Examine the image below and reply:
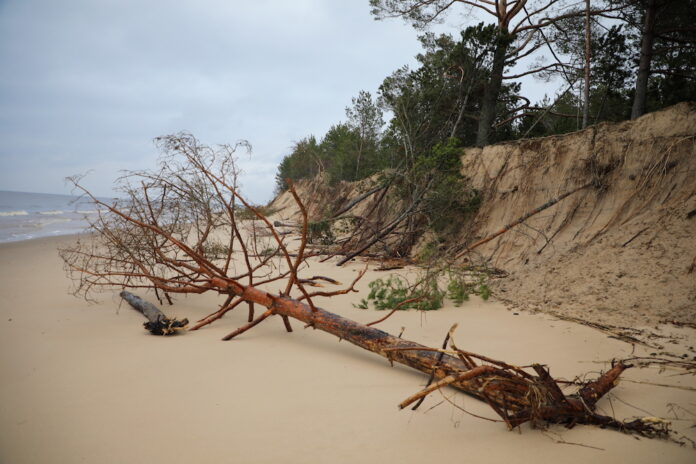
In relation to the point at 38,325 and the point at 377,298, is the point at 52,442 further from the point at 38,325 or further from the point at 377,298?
the point at 377,298

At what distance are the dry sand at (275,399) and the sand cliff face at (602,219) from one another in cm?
69

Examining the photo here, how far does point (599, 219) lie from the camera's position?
561 cm

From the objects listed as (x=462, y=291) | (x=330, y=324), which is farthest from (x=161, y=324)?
(x=462, y=291)

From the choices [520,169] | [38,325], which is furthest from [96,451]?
[520,169]

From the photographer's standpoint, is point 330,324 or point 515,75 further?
point 515,75

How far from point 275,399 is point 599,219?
5.74 meters

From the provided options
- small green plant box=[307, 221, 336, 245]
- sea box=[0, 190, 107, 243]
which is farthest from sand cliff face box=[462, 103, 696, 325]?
sea box=[0, 190, 107, 243]

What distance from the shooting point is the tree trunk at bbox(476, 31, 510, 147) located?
32.5ft

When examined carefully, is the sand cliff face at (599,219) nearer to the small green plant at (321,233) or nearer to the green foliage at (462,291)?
the green foliage at (462,291)

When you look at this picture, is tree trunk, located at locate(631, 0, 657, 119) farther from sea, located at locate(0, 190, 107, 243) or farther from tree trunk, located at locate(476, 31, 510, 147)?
sea, located at locate(0, 190, 107, 243)

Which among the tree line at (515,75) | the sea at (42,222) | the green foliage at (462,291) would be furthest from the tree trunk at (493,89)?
the sea at (42,222)

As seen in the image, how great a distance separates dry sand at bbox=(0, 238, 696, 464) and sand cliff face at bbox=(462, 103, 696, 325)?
27.2 inches

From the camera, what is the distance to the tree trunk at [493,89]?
991 centimetres

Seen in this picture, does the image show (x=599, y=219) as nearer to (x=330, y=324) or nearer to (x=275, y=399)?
(x=330, y=324)
